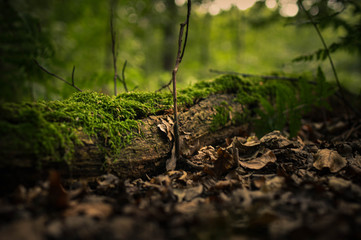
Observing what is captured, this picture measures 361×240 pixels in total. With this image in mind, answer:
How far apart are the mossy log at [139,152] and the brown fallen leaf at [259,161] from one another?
612 millimetres

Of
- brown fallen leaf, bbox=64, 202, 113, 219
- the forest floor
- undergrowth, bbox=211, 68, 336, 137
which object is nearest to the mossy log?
the forest floor

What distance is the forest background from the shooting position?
3.46 m

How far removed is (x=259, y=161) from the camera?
2.12m

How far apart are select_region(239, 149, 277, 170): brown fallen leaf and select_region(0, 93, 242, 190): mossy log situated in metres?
0.61

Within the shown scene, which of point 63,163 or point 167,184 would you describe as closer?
point 63,163

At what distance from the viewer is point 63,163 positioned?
5.52ft

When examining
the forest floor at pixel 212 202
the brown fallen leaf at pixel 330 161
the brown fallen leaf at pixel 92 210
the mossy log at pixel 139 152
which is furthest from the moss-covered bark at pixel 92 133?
the brown fallen leaf at pixel 330 161

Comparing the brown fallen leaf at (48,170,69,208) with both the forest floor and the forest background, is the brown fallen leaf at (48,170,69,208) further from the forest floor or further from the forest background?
the forest background

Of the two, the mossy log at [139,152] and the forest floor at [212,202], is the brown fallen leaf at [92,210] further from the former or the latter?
the mossy log at [139,152]

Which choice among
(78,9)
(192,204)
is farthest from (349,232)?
(78,9)

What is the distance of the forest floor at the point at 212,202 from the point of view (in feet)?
3.53

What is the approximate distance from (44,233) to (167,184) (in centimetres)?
98

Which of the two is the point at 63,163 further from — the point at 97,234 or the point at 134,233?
the point at 134,233

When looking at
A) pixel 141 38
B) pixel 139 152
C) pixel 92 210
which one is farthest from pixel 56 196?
pixel 141 38
